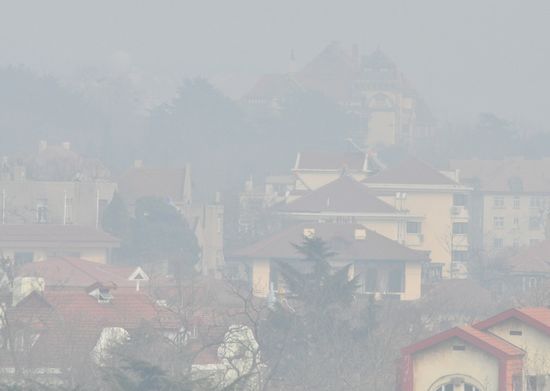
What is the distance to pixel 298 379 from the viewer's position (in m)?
39.1

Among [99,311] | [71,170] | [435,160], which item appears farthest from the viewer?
→ [435,160]

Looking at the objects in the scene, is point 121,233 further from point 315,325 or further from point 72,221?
point 315,325

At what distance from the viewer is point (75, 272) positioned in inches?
2420

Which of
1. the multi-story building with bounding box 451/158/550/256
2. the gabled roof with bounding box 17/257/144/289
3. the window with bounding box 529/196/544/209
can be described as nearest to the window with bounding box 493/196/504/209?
the multi-story building with bounding box 451/158/550/256

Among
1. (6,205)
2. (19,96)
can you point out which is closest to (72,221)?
(6,205)

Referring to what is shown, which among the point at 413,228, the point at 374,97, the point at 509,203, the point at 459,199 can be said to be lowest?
the point at 413,228

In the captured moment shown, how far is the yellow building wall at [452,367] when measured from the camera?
33500 millimetres

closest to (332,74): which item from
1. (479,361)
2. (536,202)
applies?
(536,202)

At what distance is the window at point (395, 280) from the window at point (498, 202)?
31.8 meters

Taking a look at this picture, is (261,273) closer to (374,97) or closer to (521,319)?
(521,319)

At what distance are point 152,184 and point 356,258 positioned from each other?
44.9 feet

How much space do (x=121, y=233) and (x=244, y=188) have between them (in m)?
23.4

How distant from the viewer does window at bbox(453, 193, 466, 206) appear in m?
89.9

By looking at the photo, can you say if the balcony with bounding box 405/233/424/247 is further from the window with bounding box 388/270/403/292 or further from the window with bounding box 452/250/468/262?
the window with bounding box 388/270/403/292
